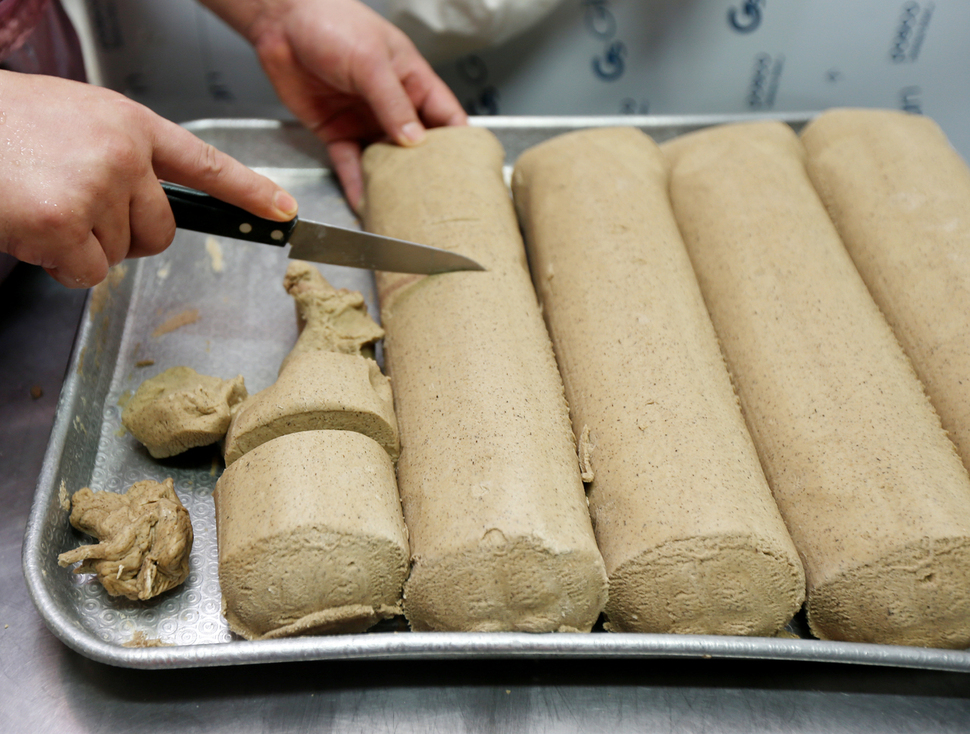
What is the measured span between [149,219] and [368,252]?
0.51m

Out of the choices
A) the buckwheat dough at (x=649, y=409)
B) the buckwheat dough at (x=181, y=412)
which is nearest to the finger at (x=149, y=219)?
the buckwheat dough at (x=181, y=412)

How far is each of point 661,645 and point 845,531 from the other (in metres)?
0.44

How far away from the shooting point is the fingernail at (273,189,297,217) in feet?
5.57

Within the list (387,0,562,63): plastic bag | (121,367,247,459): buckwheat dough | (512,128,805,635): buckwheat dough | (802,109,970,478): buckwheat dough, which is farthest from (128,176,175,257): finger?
(802,109,970,478): buckwheat dough

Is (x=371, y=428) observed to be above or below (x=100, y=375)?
above

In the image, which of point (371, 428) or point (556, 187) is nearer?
point (371, 428)

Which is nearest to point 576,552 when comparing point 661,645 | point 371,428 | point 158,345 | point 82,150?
point 661,645

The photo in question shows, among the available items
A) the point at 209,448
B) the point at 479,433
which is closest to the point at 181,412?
the point at 209,448

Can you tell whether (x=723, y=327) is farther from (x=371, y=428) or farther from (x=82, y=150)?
(x=82, y=150)

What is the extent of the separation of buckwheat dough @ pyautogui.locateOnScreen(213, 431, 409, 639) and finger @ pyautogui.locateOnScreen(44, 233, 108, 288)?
0.52m

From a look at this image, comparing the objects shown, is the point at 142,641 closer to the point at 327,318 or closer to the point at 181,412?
the point at 181,412

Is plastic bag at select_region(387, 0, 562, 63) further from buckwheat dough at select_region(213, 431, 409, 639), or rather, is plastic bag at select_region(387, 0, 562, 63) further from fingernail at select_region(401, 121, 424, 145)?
buckwheat dough at select_region(213, 431, 409, 639)

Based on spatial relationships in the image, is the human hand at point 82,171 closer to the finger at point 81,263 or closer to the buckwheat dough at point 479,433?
the finger at point 81,263

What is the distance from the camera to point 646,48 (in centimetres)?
309
